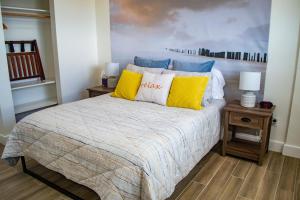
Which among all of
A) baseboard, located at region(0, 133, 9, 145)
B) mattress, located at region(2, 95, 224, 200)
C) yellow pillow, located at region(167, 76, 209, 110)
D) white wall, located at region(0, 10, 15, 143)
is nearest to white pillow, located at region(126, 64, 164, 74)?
yellow pillow, located at region(167, 76, 209, 110)

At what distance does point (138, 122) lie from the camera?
2.26 metres

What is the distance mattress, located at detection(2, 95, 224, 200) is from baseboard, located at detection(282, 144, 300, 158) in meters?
0.87

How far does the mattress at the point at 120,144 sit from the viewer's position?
1686mm

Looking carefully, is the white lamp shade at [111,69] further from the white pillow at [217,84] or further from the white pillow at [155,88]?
the white pillow at [217,84]

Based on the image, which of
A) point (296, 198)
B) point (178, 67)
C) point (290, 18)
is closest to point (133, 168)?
point (296, 198)

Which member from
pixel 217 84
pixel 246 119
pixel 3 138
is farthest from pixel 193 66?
pixel 3 138

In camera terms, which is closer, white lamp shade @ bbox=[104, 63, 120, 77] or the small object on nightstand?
the small object on nightstand

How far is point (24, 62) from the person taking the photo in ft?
11.7

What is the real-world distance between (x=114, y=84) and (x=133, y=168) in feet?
7.51

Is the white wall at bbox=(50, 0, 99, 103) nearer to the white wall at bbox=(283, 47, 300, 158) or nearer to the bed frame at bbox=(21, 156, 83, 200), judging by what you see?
the bed frame at bbox=(21, 156, 83, 200)

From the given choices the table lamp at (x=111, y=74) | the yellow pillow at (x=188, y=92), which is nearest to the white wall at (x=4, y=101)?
the table lamp at (x=111, y=74)

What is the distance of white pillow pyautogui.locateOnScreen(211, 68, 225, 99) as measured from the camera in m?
3.02

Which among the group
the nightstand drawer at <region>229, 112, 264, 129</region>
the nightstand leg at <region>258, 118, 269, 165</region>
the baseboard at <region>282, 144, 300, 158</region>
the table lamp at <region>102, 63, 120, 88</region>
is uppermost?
the table lamp at <region>102, 63, 120, 88</region>

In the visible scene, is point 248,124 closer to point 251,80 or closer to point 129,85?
point 251,80
